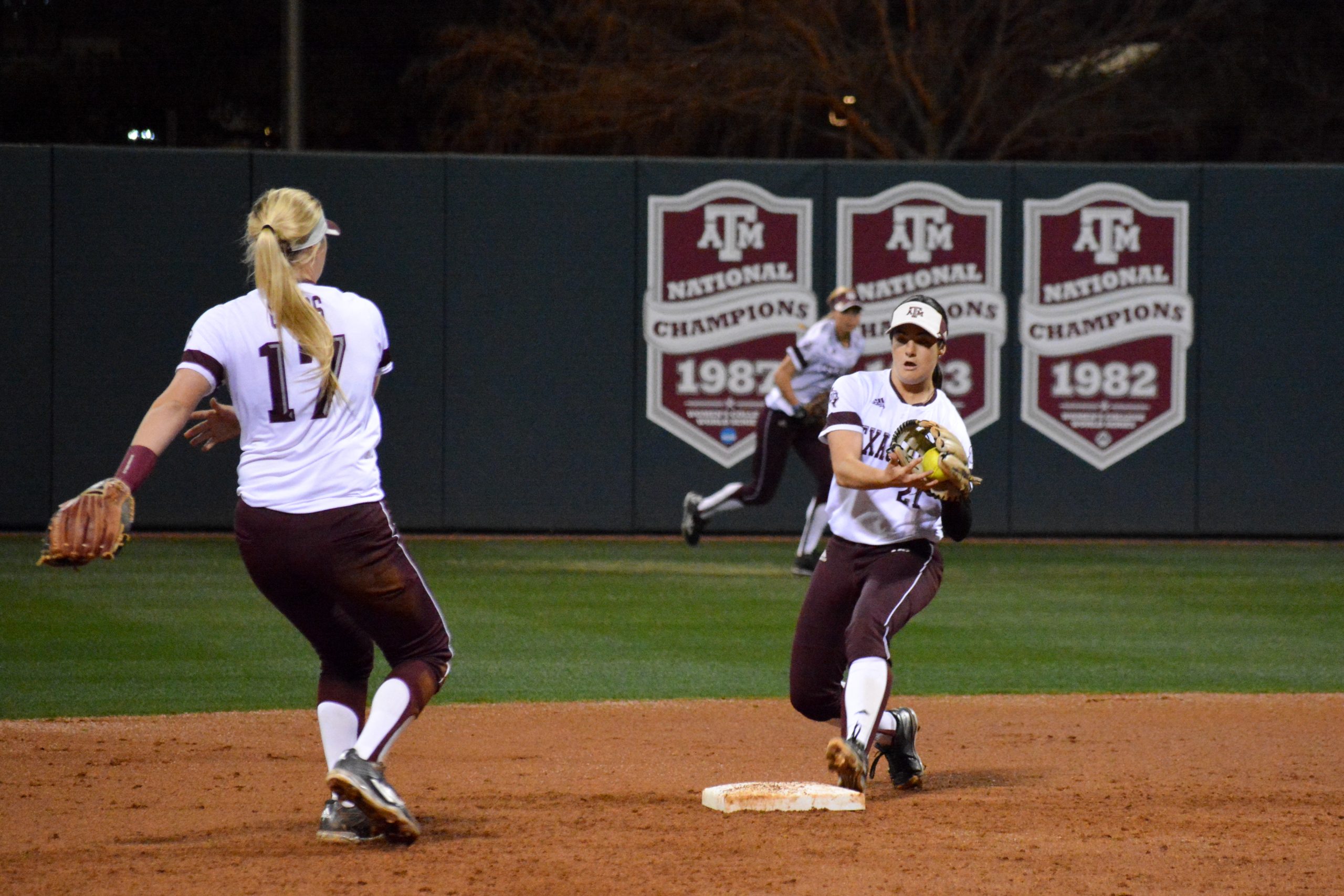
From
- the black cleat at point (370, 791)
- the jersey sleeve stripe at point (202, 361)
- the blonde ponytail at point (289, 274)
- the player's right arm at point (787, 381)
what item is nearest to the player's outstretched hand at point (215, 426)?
the jersey sleeve stripe at point (202, 361)

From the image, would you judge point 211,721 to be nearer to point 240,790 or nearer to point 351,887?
point 240,790

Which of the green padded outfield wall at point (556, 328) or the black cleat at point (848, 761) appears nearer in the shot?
the black cleat at point (848, 761)

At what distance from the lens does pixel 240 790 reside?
554 cm

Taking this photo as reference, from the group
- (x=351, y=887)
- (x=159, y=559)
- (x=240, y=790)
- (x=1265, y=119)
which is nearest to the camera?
(x=351, y=887)

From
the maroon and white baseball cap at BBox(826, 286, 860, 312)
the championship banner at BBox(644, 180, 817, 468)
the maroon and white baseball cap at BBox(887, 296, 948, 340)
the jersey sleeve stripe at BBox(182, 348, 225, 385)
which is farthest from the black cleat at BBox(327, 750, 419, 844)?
the championship banner at BBox(644, 180, 817, 468)

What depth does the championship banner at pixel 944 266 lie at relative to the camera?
1524cm

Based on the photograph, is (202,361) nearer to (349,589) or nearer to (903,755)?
(349,589)

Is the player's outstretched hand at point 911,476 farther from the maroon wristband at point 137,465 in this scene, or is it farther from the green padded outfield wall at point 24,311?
the green padded outfield wall at point 24,311

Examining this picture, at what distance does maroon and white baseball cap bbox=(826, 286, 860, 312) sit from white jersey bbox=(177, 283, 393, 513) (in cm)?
765

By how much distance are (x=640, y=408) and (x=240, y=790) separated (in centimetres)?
984

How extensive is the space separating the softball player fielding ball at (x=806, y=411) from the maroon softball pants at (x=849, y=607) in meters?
6.14

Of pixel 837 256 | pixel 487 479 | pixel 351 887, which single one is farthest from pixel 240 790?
pixel 837 256

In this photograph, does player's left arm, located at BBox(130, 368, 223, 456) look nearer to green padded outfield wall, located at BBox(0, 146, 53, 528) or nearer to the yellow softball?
the yellow softball

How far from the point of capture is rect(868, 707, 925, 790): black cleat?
546 centimetres
